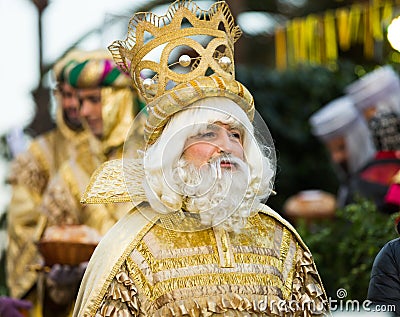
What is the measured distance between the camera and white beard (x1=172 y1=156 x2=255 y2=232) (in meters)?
5.08

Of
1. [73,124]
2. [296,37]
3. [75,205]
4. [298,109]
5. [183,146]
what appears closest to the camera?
[183,146]

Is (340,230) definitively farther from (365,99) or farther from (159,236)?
(159,236)

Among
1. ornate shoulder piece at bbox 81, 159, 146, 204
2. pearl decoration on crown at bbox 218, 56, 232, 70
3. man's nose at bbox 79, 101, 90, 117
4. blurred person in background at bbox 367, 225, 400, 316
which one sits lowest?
man's nose at bbox 79, 101, 90, 117

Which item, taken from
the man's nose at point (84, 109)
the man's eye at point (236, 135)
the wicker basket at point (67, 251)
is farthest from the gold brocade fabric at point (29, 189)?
the man's eye at point (236, 135)

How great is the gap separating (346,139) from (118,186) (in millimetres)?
5259

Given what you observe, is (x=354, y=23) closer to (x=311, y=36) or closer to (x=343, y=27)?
(x=343, y=27)

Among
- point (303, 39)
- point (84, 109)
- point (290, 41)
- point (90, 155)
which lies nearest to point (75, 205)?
point (90, 155)

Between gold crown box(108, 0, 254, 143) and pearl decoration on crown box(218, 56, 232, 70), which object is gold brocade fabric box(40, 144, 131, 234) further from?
pearl decoration on crown box(218, 56, 232, 70)

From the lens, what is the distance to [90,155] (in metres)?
8.67

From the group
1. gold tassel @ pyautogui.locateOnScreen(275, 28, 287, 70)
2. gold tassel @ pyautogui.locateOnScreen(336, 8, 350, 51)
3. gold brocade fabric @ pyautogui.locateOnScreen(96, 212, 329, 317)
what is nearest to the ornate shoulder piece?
gold brocade fabric @ pyautogui.locateOnScreen(96, 212, 329, 317)

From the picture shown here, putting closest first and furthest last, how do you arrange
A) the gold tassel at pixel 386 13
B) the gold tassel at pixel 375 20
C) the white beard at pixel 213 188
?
the white beard at pixel 213 188 → the gold tassel at pixel 386 13 → the gold tassel at pixel 375 20

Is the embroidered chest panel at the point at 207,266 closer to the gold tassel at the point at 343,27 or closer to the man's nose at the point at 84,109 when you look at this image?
the man's nose at the point at 84,109

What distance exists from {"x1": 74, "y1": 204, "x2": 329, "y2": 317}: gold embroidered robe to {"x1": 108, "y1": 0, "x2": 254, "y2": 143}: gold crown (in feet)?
1.45

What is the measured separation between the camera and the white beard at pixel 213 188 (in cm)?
508
